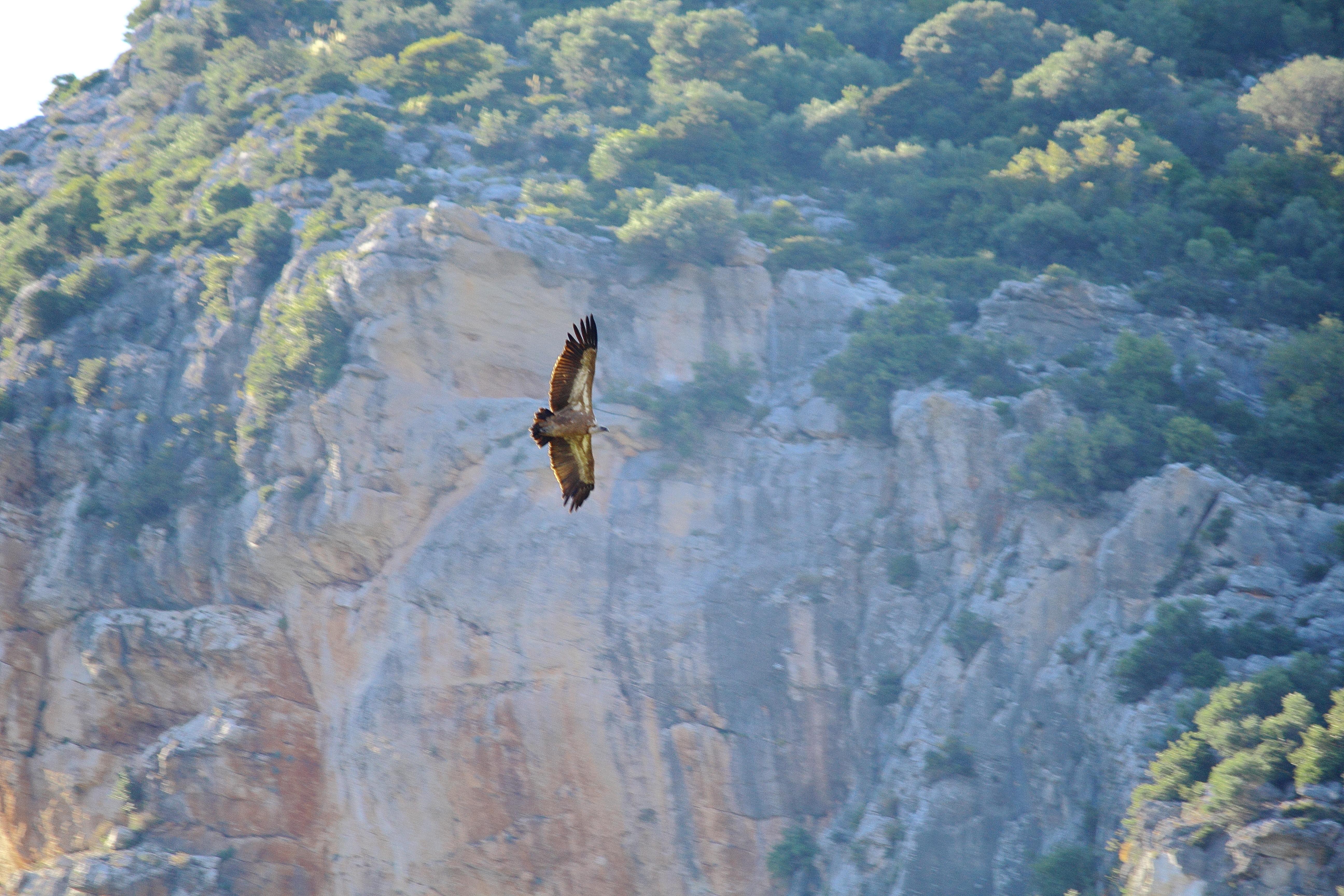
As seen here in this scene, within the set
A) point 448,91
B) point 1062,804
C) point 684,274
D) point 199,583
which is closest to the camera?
point 1062,804

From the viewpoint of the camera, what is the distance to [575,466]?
14445mm

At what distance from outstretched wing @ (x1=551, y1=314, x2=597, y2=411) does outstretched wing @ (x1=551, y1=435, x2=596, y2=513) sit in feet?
1.90

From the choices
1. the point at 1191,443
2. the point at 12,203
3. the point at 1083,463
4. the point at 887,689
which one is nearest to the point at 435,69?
the point at 12,203

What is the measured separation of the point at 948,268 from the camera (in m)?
31.8

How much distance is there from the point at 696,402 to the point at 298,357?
34.3ft

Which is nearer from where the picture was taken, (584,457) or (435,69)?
(584,457)

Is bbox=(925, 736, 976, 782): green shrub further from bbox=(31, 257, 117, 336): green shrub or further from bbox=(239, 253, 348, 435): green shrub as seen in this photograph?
bbox=(31, 257, 117, 336): green shrub

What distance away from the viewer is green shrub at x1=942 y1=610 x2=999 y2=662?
24891 millimetres

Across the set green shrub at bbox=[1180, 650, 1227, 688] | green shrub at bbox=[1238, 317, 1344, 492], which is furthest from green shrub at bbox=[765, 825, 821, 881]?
green shrub at bbox=[1238, 317, 1344, 492]

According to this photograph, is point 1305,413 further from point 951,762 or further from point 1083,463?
point 951,762

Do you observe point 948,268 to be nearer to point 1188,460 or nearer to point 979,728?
point 1188,460

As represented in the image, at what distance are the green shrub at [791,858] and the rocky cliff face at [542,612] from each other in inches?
14.4

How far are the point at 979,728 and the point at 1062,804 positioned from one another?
7.60 ft

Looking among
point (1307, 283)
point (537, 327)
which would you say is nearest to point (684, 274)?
point (537, 327)
